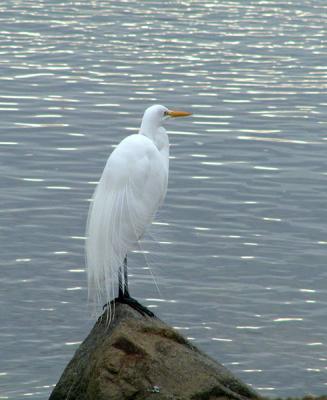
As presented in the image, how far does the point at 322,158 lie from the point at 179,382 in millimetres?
10384

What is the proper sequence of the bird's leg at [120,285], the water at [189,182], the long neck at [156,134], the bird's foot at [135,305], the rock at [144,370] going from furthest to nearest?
the water at [189,182] < the long neck at [156,134] < the bird's leg at [120,285] < the bird's foot at [135,305] < the rock at [144,370]

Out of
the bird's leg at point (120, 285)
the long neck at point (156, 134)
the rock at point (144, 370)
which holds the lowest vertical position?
the rock at point (144, 370)

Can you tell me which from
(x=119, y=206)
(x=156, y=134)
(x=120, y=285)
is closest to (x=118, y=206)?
(x=119, y=206)

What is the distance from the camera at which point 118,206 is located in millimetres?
9898

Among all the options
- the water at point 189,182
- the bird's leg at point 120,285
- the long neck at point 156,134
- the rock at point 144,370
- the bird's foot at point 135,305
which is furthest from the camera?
the water at point 189,182

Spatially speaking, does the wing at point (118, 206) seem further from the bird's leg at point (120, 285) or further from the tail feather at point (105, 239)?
the bird's leg at point (120, 285)

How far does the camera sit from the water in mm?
12953

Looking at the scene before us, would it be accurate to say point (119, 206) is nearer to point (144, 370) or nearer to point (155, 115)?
point (155, 115)

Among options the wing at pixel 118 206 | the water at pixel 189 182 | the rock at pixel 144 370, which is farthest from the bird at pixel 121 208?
the water at pixel 189 182

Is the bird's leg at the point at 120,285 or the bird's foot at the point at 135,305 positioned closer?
the bird's foot at the point at 135,305

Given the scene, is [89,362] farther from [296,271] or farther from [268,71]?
[268,71]

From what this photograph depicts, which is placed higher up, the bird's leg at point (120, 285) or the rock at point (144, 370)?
the bird's leg at point (120, 285)

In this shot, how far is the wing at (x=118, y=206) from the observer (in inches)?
389

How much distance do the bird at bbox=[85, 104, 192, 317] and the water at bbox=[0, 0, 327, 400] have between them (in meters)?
2.05
